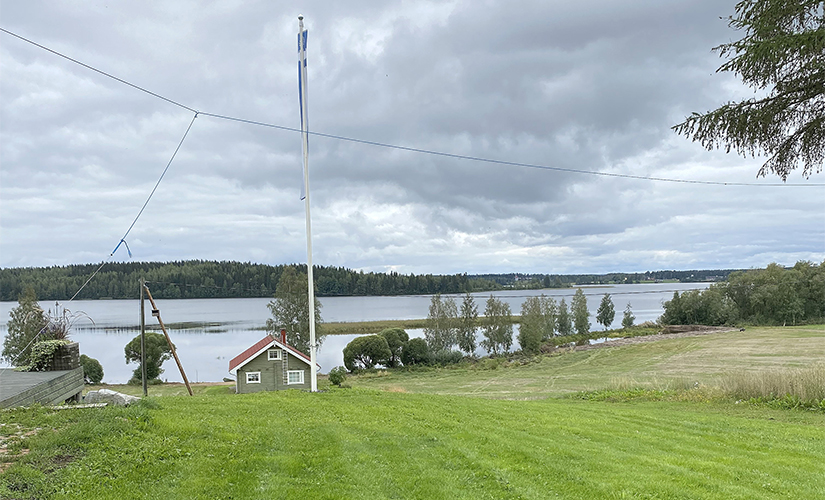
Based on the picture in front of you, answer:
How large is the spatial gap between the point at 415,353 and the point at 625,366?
2080 cm

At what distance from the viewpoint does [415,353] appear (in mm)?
53031

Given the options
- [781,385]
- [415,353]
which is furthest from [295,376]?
[415,353]

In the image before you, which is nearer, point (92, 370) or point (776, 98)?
point (776, 98)

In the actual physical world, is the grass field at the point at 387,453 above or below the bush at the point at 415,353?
above

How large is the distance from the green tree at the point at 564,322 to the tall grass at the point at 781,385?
66258mm

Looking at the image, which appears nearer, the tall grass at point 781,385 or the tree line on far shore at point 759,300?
the tall grass at point 781,385

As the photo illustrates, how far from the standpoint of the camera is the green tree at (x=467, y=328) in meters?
63.5

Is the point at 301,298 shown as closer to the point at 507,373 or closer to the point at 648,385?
the point at 507,373

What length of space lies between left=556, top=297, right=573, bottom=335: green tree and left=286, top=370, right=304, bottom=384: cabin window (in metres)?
63.0

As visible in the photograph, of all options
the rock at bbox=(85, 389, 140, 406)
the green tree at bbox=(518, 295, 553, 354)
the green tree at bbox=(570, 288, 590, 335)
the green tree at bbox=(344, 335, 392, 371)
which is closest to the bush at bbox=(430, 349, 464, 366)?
the green tree at bbox=(344, 335, 392, 371)

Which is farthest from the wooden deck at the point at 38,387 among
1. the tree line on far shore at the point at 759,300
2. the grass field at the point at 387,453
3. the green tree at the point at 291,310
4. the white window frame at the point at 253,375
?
the tree line on far shore at the point at 759,300

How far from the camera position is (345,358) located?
49969 mm

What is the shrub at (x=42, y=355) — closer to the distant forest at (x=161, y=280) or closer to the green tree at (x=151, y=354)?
the distant forest at (x=161, y=280)

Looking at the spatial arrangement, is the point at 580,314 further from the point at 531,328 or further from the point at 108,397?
the point at 108,397
